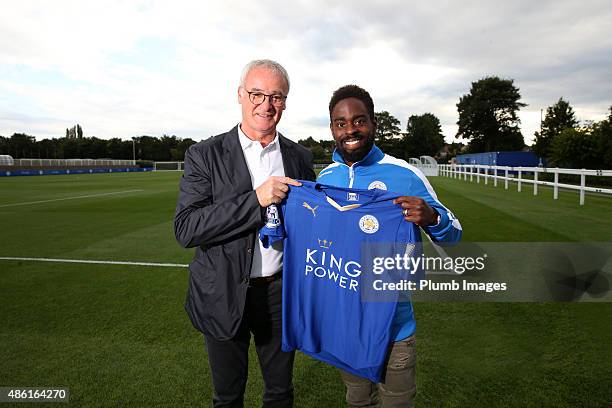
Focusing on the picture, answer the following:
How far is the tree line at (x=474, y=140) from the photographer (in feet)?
96.7

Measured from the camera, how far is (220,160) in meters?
2.18

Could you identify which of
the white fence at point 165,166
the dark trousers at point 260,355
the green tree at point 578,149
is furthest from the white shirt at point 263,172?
the white fence at point 165,166

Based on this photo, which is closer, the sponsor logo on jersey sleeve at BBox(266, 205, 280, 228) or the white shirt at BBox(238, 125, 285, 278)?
the sponsor logo on jersey sleeve at BBox(266, 205, 280, 228)

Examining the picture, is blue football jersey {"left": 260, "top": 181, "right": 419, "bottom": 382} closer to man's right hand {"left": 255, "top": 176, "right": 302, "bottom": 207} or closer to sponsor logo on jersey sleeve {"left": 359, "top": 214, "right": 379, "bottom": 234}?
sponsor logo on jersey sleeve {"left": 359, "top": 214, "right": 379, "bottom": 234}

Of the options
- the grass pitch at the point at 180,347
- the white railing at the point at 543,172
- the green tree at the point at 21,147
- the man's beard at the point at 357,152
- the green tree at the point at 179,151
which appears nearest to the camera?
the man's beard at the point at 357,152

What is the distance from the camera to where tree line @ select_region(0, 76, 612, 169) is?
29.5 meters

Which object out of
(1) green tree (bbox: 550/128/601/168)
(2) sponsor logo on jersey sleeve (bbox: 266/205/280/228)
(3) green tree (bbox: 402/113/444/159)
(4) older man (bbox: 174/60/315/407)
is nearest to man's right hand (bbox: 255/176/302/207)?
(4) older man (bbox: 174/60/315/407)

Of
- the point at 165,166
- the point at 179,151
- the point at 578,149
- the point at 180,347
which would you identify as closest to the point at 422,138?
the point at 179,151

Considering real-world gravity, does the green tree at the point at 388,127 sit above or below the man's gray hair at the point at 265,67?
above

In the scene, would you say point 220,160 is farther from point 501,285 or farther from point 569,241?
point 569,241

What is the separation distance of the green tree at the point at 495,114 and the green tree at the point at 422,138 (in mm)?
26048

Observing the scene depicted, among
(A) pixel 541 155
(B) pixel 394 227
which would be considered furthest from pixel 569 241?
(A) pixel 541 155

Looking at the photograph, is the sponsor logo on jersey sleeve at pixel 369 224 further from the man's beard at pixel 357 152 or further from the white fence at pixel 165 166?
the white fence at pixel 165 166

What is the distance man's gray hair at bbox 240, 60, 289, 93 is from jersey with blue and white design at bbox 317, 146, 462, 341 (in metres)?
0.54
